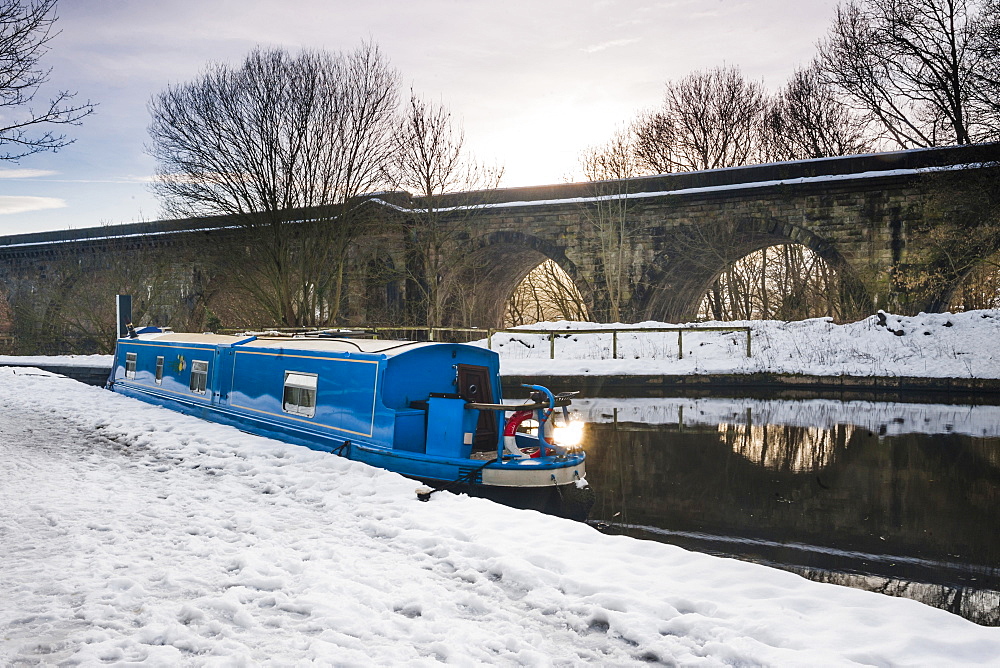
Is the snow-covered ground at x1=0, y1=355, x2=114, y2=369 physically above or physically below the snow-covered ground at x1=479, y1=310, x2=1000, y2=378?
below

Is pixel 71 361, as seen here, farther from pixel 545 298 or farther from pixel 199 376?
pixel 545 298

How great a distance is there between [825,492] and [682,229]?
1506cm

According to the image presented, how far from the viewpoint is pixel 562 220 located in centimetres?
2203

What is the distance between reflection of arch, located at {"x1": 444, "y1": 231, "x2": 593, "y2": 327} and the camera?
22297mm

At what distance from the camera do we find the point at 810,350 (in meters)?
15.8

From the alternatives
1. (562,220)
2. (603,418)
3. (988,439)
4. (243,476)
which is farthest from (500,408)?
(562,220)

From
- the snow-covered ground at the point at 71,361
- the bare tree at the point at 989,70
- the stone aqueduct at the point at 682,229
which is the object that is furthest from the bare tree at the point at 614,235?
the snow-covered ground at the point at 71,361

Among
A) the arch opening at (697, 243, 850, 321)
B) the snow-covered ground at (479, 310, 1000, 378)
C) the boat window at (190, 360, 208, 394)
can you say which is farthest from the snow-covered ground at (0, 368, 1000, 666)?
the arch opening at (697, 243, 850, 321)

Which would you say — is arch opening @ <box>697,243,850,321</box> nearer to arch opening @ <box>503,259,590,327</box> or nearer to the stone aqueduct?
the stone aqueduct

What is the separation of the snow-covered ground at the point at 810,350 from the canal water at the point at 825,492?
12.2ft

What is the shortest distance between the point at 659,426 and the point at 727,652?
7031mm

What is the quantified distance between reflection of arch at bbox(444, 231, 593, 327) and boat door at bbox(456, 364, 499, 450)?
15.1m

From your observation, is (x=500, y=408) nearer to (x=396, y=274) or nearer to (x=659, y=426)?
(x=659, y=426)

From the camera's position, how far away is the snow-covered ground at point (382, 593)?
299 centimetres
